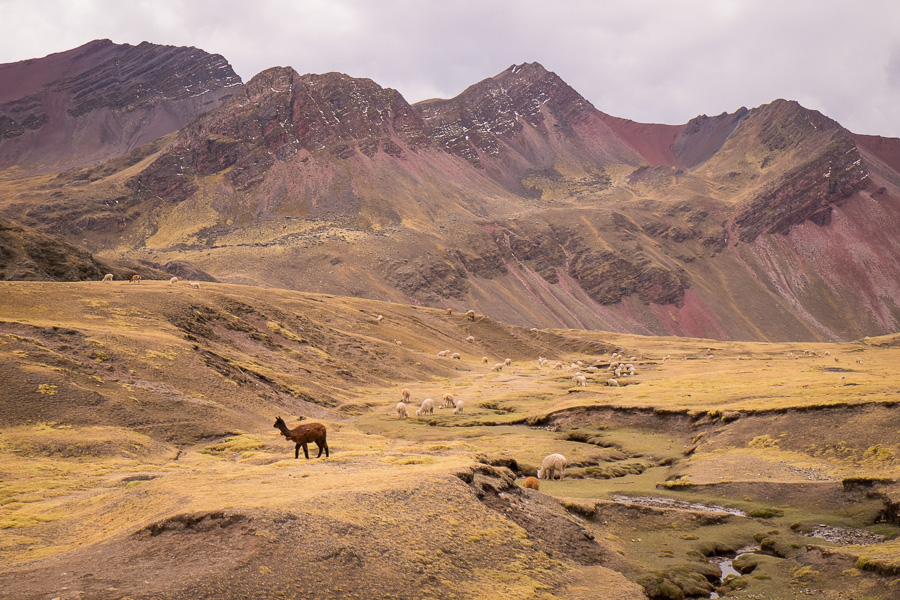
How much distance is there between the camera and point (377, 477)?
19469 millimetres

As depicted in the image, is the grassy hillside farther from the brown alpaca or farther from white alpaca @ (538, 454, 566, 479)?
the brown alpaca

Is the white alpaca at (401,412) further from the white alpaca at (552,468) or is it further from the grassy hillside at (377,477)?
the white alpaca at (552,468)

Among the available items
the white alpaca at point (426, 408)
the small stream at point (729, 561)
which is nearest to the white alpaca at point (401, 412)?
the white alpaca at point (426, 408)

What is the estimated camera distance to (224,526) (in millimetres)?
14406

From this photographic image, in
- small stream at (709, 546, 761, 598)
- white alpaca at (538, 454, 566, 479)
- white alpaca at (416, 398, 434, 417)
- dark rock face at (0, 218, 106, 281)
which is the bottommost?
Result: small stream at (709, 546, 761, 598)

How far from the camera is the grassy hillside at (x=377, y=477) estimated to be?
14148 mm

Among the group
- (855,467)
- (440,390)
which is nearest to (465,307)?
(440,390)

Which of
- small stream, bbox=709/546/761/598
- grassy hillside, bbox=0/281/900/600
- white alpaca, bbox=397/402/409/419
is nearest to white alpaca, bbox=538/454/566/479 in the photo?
grassy hillside, bbox=0/281/900/600

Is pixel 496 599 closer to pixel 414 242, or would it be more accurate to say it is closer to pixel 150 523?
pixel 150 523

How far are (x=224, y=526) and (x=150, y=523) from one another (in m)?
1.87

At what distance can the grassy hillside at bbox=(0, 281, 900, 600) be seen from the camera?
1415cm

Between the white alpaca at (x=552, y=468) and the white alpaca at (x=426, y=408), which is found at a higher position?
the white alpaca at (x=426, y=408)

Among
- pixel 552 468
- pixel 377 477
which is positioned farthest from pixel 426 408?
pixel 377 477

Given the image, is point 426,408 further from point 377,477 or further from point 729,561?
point 729,561
